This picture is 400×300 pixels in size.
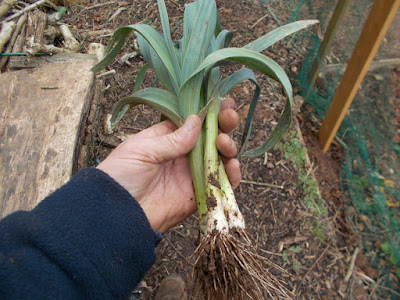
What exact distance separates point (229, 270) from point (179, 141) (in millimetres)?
630

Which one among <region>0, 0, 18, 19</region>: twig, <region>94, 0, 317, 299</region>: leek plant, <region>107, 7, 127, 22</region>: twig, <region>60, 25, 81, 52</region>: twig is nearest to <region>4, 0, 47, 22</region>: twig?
<region>0, 0, 18, 19</region>: twig

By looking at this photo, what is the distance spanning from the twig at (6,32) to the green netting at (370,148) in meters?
3.18

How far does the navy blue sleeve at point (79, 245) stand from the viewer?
101 centimetres

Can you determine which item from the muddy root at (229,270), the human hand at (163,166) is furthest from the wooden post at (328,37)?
the muddy root at (229,270)

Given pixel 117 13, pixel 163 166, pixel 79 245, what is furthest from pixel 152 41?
pixel 117 13

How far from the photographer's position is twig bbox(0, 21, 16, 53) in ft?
9.74

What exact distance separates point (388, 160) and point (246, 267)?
7.60ft

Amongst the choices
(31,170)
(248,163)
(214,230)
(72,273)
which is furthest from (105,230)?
(248,163)

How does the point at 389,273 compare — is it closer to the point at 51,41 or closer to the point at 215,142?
the point at 215,142

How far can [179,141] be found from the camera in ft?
4.82

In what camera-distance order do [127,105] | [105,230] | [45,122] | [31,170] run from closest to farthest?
[105,230]
[127,105]
[31,170]
[45,122]

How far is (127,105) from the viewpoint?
185cm

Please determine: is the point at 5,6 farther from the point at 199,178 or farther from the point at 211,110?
the point at 199,178

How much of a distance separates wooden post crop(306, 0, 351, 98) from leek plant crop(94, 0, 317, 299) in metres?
1.71
